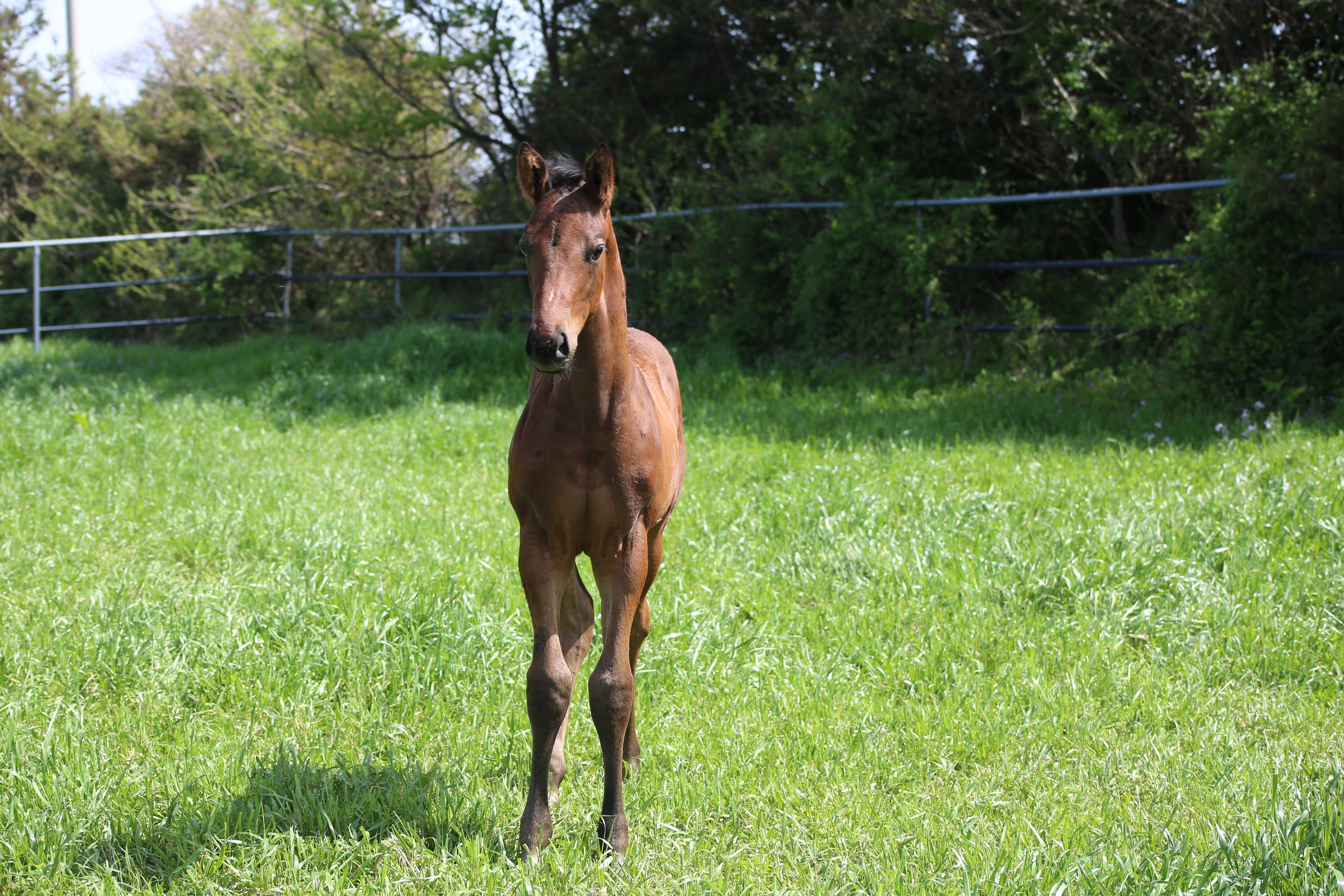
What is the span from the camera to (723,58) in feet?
41.7

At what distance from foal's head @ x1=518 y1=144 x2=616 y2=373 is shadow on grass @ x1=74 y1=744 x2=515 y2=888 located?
4.43ft

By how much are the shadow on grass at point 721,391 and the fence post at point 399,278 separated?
1783 millimetres

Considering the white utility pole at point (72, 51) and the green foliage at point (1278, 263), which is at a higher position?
the white utility pole at point (72, 51)

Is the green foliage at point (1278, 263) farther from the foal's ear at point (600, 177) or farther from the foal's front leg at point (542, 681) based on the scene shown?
the foal's front leg at point (542, 681)

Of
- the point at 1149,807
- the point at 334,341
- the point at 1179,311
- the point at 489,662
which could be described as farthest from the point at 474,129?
the point at 1149,807

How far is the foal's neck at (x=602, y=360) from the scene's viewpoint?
2615 millimetres

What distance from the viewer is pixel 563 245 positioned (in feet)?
7.80

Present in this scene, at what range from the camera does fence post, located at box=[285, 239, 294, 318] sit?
14867 mm

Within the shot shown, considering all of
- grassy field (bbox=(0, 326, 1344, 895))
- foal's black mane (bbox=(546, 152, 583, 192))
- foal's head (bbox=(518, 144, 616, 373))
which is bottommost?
grassy field (bbox=(0, 326, 1344, 895))

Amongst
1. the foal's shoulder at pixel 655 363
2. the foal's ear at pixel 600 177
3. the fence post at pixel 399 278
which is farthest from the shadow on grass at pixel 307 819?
the fence post at pixel 399 278

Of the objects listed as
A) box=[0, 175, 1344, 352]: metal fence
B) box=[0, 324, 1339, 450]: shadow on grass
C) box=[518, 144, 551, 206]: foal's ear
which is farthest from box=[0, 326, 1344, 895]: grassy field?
box=[0, 175, 1344, 352]: metal fence

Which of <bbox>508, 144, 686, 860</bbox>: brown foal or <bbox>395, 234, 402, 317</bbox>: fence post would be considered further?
<bbox>395, 234, 402, 317</bbox>: fence post

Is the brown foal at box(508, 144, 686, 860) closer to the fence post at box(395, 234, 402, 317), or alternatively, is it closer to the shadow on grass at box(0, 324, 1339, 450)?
the shadow on grass at box(0, 324, 1339, 450)

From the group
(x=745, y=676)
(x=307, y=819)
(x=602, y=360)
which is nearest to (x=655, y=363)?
(x=602, y=360)
